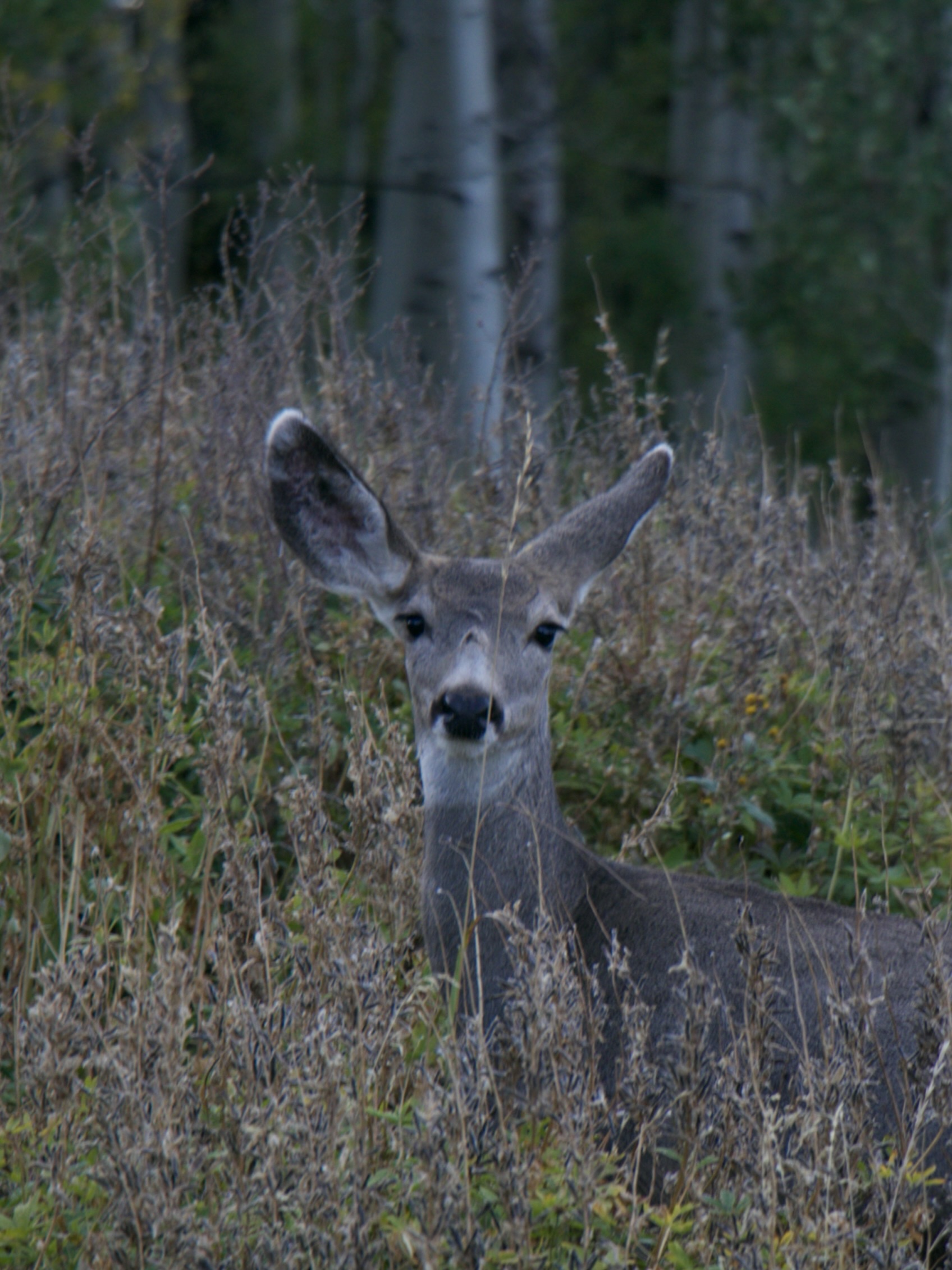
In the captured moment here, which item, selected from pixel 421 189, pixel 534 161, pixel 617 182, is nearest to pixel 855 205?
pixel 534 161

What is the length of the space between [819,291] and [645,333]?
4.96 meters

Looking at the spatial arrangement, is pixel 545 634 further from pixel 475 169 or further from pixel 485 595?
pixel 475 169

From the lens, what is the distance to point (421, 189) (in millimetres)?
9109

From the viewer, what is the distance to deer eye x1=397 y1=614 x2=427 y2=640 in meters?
4.05

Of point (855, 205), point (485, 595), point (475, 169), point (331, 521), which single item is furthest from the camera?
point (855, 205)

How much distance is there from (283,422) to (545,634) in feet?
2.60

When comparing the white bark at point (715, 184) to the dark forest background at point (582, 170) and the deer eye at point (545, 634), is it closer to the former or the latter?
the dark forest background at point (582, 170)

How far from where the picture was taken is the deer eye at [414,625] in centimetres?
405

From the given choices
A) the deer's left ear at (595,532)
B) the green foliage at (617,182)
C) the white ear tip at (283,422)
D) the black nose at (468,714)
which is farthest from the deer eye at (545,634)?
the green foliage at (617,182)

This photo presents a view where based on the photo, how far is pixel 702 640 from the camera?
4922 millimetres

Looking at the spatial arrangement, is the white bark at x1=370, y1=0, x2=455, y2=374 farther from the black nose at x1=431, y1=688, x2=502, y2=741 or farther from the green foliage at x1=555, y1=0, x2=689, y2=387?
the green foliage at x1=555, y1=0, x2=689, y2=387

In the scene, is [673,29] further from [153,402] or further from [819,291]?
[153,402]

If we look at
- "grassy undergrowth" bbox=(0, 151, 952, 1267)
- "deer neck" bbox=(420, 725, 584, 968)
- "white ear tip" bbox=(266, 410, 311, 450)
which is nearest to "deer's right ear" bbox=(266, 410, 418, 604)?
"white ear tip" bbox=(266, 410, 311, 450)

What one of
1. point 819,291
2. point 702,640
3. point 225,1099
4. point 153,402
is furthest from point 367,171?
point 225,1099
